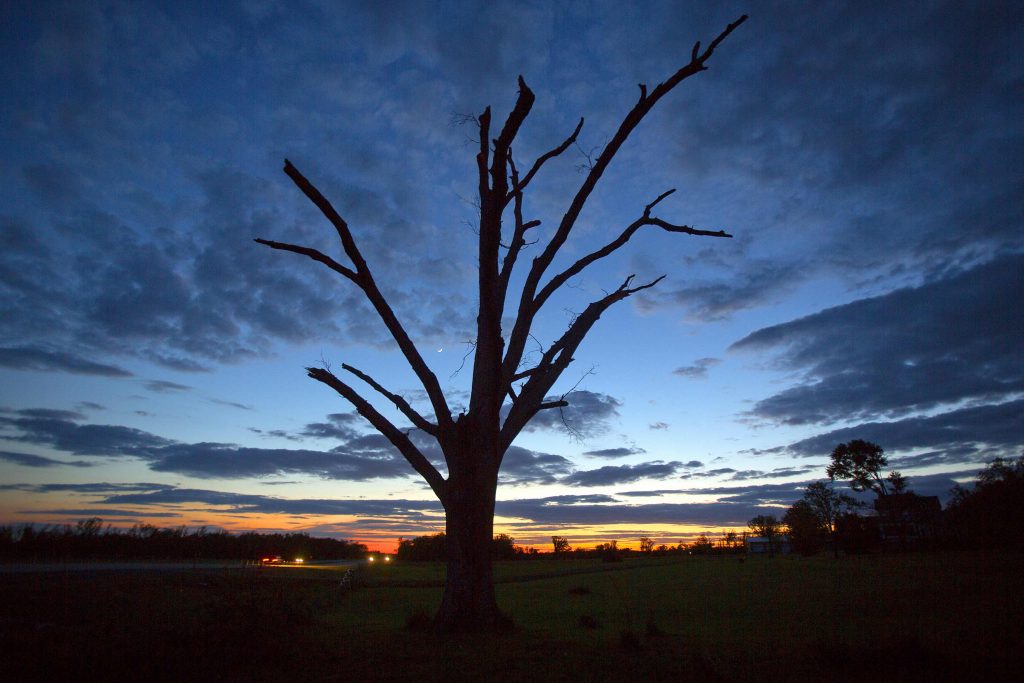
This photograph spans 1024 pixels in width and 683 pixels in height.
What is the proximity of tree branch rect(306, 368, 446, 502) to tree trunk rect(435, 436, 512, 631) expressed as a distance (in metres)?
0.33

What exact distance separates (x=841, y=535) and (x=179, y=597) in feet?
176

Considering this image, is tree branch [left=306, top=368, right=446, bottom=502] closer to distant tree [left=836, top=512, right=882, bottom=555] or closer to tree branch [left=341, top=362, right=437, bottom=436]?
tree branch [left=341, top=362, right=437, bottom=436]

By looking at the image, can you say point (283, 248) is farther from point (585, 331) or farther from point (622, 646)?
point (622, 646)

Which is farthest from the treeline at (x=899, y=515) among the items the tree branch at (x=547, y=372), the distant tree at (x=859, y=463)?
the tree branch at (x=547, y=372)

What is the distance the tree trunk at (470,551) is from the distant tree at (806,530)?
65.6 m

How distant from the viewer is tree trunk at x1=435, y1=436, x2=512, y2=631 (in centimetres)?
727

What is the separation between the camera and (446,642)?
6.51 meters

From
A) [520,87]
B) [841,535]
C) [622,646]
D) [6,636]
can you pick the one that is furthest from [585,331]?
[841,535]

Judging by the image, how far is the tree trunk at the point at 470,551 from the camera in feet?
23.8

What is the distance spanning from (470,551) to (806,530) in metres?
70.9

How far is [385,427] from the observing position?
7.94 m

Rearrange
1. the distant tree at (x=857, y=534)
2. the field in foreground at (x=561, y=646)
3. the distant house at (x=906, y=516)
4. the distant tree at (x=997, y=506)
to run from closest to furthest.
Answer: the field in foreground at (x=561, y=646) < the distant tree at (x=997, y=506) < the distant tree at (x=857, y=534) < the distant house at (x=906, y=516)

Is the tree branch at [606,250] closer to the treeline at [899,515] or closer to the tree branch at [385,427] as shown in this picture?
the tree branch at [385,427]

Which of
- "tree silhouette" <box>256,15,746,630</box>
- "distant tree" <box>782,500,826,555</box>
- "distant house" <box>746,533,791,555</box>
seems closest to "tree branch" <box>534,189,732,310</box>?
"tree silhouette" <box>256,15,746,630</box>
